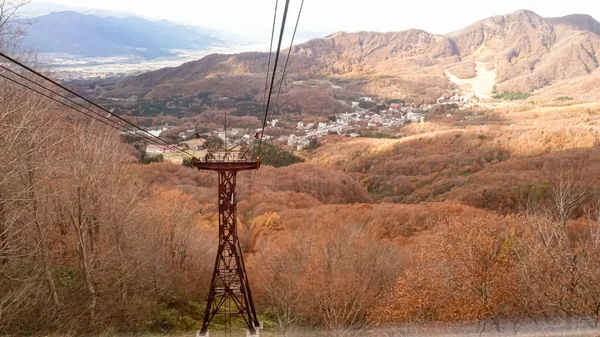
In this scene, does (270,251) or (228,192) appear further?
(270,251)

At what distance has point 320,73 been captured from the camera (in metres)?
196

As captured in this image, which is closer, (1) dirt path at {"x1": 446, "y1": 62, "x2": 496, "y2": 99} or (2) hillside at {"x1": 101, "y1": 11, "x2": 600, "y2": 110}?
(2) hillside at {"x1": 101, "y1": 11, "x2": 600, "y2": 110}

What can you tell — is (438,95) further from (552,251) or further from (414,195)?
(552,251)

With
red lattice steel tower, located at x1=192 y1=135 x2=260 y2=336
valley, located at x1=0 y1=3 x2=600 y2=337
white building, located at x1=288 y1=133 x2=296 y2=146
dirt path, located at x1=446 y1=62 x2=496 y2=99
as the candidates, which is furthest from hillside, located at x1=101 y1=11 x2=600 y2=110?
red lattice steel tower, located at x1=192 y1=135 x2=260 y2=336

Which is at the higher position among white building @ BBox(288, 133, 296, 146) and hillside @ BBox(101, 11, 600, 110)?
hillside @ BBox(101, 11, 600, 110)

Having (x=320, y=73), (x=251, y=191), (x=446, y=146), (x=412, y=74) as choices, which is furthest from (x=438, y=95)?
(x=251, y=191)

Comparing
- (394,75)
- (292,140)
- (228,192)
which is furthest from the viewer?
(394,75)

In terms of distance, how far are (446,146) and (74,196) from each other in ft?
206

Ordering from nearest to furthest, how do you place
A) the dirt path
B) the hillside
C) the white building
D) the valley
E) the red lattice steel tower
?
the valley, the red lattice steel tower, the white building, the hillside, the dirt path

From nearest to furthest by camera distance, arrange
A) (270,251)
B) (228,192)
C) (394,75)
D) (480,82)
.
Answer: (228,192), (270,251), (480,82), (394,75)

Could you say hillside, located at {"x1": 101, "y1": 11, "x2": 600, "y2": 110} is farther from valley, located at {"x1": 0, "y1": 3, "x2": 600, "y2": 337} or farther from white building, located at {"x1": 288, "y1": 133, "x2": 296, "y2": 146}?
valley, located at {"x1": 0, "y1": 3, "x2": 600, "y2": 337}

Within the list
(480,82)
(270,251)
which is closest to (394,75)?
(480,82)

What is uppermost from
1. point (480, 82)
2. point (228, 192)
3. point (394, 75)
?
point (394, 75)

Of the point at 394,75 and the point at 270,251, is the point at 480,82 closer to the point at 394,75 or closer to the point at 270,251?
the point at 394,75
